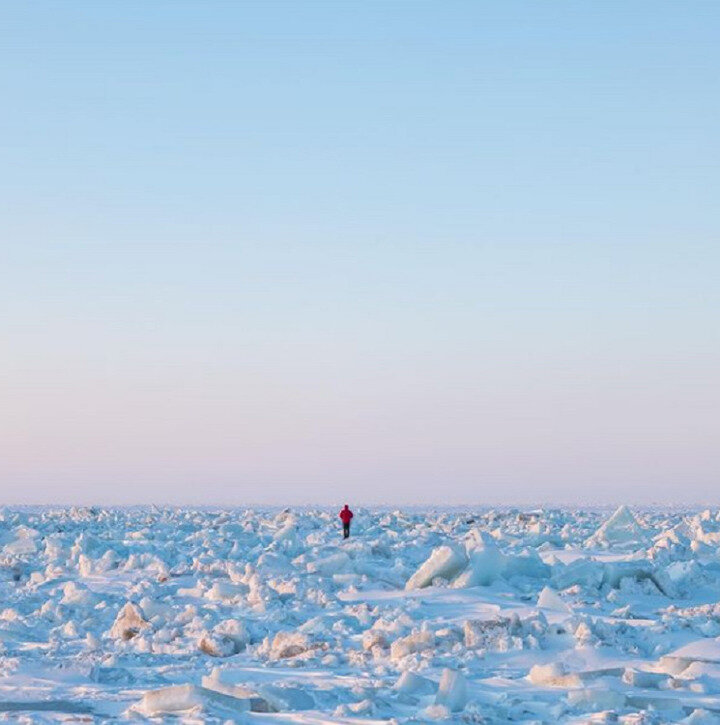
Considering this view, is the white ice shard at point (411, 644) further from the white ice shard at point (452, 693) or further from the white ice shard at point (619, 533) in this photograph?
the white ice shard at point (619, 533)

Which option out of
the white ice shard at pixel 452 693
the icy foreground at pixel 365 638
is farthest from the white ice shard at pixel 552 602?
the white ice shard at pixel 452 693

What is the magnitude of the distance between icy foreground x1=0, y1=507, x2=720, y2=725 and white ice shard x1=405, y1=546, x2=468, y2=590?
0.06ft

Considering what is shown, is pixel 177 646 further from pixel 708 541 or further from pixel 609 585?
pixel 708 541

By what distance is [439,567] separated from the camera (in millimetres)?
9508

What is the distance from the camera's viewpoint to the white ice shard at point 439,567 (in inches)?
374

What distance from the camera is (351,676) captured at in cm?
639

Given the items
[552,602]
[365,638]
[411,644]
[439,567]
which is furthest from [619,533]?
[411,644]

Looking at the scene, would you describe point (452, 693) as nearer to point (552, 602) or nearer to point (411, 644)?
point (411, 644)

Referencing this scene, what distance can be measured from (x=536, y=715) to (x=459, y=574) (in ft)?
13.5

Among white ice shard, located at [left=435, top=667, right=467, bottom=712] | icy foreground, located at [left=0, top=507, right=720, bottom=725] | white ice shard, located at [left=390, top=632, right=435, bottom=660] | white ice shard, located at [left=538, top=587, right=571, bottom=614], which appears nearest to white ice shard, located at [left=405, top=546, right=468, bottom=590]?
icy foreground, located at [left=0, top=507, right=720, bottom=725]

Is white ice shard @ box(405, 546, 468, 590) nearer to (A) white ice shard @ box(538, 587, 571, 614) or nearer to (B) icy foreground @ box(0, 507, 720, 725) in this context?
(B) icy foreground @ box(0, 507, 720, 725)

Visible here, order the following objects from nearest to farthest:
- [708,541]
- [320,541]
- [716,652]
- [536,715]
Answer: [536,715], [716,652], [708,541], [320,541]

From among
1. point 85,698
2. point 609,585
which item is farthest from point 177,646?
point 609,585

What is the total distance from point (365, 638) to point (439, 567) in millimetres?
2405
